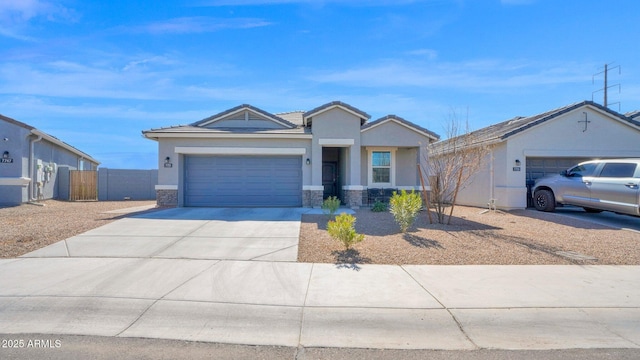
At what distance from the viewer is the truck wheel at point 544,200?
13.2 metres

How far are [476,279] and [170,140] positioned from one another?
1243 cm

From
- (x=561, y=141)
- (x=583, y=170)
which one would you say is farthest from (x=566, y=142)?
(x=583, y=170)

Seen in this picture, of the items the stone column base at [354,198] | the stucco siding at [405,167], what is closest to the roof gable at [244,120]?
the stone column base at [354,198]

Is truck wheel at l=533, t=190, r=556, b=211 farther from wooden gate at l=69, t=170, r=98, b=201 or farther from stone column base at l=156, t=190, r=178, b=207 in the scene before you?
wooden gate at l=69, t=170, r=98, b=201

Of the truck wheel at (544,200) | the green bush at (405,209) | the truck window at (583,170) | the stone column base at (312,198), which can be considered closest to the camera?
the green bush at (405,209)

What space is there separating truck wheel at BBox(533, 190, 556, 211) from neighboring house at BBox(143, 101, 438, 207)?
453 cm

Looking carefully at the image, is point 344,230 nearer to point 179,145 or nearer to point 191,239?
point 191,239

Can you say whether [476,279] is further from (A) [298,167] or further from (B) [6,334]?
(A) [298,167]

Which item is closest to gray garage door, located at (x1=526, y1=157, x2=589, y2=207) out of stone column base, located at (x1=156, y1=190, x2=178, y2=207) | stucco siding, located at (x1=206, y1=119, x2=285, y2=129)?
stucco siding, located at (x1=206, y1=119, x2=285, y2=129)

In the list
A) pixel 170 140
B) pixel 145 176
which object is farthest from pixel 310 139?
pixel 145 176

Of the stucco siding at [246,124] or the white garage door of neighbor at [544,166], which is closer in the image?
the white garage door of neighbor at [544,166]

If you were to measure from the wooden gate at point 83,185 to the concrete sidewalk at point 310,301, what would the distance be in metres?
15.9

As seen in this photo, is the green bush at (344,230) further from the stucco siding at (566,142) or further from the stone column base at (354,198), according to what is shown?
the stucco siding at (566,142)

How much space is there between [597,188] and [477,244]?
6361mm
